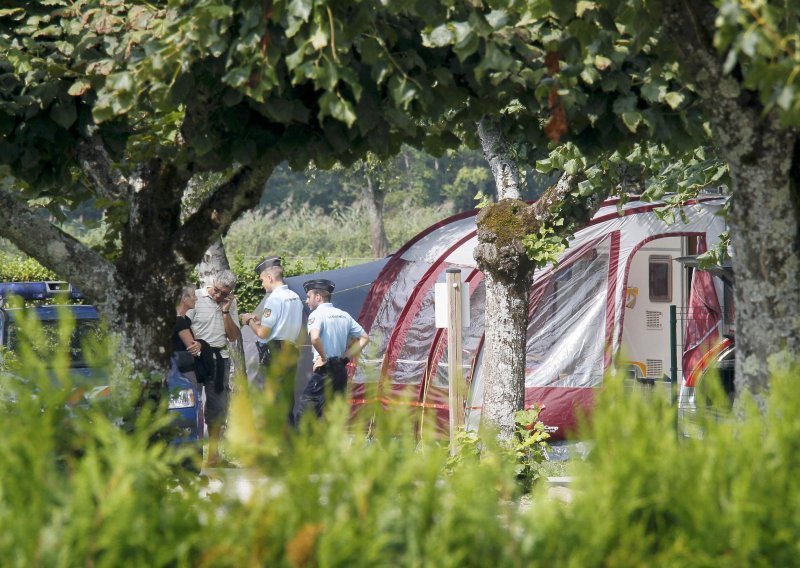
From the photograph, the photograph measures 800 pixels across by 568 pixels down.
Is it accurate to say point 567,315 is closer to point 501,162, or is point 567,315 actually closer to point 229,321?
point 501,162

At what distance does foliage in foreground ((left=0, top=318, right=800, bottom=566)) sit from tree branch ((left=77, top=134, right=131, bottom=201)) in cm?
302

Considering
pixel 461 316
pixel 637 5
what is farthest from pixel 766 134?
pixel 461 316

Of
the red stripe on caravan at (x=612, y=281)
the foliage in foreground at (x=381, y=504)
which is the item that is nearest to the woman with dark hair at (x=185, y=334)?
the red stripe on caravan at (x=612, y=281)

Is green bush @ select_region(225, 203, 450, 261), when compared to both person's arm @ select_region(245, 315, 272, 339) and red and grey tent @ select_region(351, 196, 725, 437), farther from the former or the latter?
person's arm @ select_region(245, 315, 272, 339)

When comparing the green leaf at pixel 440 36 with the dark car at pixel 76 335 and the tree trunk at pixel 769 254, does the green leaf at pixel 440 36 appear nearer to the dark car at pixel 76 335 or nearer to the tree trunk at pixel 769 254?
the tree trunk at pixel 769 254

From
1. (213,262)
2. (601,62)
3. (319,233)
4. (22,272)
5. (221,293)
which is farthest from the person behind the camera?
(319,233)

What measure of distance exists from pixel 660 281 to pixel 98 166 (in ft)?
25.5

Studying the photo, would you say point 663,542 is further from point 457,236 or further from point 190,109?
point 457,236

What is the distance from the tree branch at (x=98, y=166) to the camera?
588 cm

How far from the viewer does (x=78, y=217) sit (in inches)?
2499

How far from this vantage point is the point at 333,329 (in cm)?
971

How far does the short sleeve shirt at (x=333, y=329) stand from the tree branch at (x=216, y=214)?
4252 mm

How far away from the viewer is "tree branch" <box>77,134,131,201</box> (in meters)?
5.88

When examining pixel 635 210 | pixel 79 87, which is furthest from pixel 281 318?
pixel 79 87
